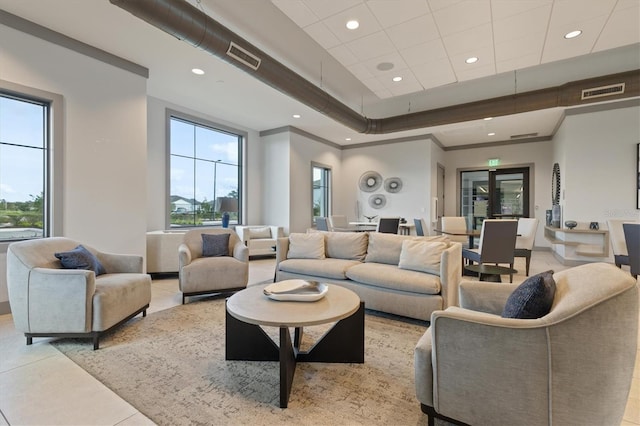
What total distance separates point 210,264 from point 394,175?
20.5 feet

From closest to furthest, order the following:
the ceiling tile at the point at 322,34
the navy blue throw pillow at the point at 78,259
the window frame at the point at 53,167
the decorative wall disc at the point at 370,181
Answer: the navy blue throw pillow at the point at 78,259
the ceiling tile at the point at 322,34
the window frame at the point at 53,167
the decorative wall disc at the point at 370,181

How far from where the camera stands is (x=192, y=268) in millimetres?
3602

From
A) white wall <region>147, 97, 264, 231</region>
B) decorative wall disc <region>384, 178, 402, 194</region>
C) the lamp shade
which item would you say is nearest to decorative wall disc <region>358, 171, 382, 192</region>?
decorative wall disc <region>384, 178, 402, 194</region>

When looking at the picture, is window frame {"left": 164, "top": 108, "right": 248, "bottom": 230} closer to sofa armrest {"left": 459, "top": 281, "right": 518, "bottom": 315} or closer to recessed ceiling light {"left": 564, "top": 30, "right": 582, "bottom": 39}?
sofa armrest {"left": 459, "top": 281, "right": 518, "bottom": 315}

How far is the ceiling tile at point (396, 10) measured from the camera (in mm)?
2734

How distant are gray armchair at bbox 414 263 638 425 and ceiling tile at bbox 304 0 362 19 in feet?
9.12

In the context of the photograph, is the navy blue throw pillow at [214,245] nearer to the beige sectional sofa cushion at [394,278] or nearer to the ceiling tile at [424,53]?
the beige sectional sofa cushion at [394,278]

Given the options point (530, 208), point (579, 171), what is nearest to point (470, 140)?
point (530, 208)

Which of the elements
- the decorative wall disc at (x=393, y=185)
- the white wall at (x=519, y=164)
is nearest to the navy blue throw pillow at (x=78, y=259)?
the decorative wall disc at (x=393, y=185)

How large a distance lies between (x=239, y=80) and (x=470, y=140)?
6917 millimetres

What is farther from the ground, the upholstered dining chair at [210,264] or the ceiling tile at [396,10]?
the ceiling tile at [396,10]

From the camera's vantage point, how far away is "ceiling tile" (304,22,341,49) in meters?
3.07

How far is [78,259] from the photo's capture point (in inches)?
109

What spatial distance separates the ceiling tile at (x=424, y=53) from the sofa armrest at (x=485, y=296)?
2.78m
